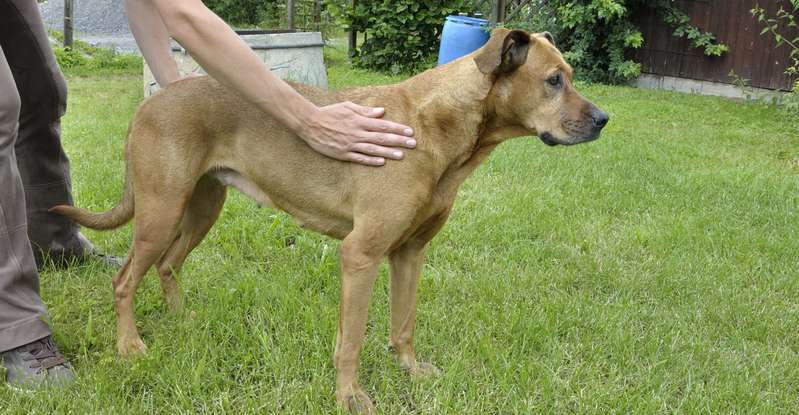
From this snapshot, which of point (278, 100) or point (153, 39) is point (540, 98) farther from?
point (153, 39)

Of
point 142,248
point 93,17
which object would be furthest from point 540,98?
point 93,17

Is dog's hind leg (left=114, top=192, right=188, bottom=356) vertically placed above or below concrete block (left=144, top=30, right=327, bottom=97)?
below

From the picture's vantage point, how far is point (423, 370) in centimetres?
320

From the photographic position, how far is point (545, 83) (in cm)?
283

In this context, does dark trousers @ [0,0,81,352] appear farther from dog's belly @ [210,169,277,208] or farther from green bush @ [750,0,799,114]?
green bush @ [750,0,799,114]

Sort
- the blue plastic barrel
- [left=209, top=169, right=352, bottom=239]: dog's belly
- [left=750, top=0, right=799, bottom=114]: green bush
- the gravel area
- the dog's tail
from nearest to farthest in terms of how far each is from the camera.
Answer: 1. [left=209, top=169, right=352, bottom=239]: dog's belly
2. the dog's tail
3. [left=750, top=0, right=799, bottom=114]: green bush
4. the blue plastic barrel
5. the gravel area

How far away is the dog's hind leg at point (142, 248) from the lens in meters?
3.09

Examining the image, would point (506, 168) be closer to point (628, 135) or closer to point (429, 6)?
point (628, 135)

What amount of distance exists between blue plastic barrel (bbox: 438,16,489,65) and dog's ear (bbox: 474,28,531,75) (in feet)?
28.2

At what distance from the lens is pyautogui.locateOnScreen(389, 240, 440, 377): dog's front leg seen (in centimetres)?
312

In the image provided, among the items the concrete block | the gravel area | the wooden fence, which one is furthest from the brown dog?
the gravel area

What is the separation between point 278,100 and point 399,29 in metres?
10.7

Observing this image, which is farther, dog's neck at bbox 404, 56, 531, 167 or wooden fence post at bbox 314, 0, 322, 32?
wooden fence post at bbox 314, 0, 322, 32

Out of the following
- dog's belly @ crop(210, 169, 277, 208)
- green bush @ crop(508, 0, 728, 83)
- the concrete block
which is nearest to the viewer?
dog's belly @ crop(210, 169, 277, 208)
